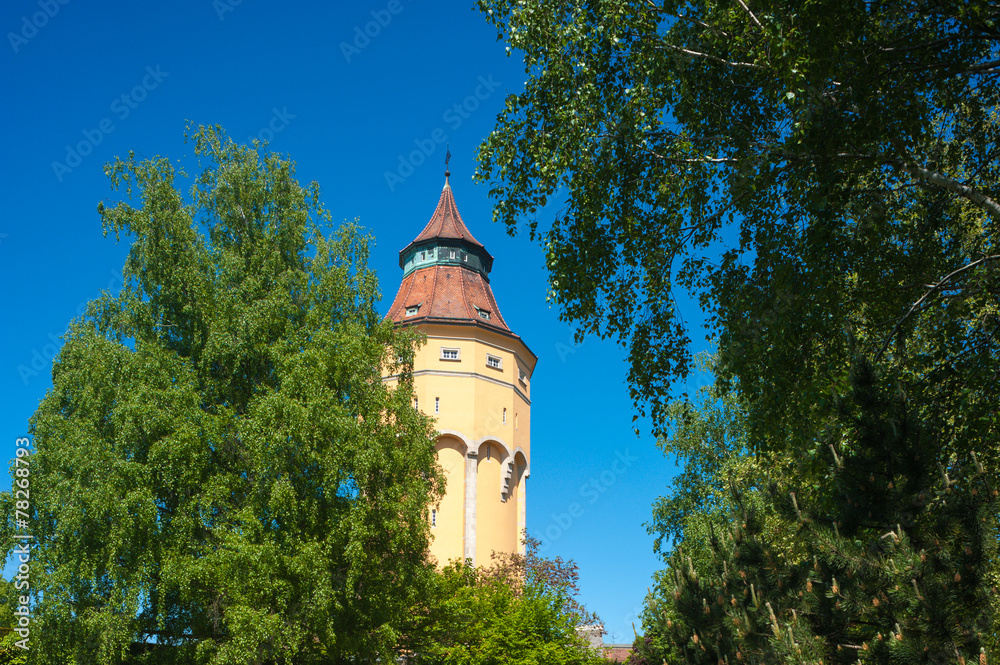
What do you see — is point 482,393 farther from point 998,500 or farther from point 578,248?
point 998,500

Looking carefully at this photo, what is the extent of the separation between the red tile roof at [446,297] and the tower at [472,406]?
5 centimetres

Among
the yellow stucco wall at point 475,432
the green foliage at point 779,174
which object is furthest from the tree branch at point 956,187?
the yellow stucco wall at point 475,432

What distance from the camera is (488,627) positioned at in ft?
76.1

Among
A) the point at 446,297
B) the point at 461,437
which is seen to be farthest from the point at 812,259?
the point at 446,297

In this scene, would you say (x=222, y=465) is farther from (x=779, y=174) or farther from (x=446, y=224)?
(x=446, y=224)

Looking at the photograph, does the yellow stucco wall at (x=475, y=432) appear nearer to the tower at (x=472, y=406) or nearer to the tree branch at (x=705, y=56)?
the tower at (x=472, y=406)

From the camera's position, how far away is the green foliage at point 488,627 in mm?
21641

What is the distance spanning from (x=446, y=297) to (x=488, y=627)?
17.3 metres

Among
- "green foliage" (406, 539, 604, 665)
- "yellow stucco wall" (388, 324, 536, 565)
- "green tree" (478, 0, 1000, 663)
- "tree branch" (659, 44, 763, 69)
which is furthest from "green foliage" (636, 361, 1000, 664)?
"yellow stucco wall" (388, 324, 536, 565)

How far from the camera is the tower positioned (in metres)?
33.0

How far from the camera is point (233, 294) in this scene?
1931 centimetres

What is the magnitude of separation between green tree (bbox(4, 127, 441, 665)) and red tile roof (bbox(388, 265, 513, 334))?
578 inches

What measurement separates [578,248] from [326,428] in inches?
278

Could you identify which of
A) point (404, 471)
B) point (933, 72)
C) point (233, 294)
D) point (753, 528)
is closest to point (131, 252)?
point (233, 294)
